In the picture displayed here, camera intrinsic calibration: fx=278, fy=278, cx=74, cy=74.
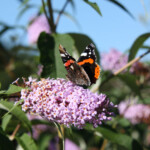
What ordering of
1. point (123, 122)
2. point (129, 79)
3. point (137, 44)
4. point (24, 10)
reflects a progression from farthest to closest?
point (24, 10) → point (123, 122) → point (129, 79) → point (137, 44)

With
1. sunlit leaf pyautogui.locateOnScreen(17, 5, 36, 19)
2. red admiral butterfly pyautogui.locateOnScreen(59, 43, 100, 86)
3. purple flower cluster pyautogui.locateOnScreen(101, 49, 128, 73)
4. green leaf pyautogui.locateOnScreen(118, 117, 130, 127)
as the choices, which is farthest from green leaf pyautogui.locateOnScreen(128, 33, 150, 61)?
sunlit leaf pyautogui.locateOnScreen(17, 5, 36, 19)

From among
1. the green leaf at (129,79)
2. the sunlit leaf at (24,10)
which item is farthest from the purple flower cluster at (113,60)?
the sunlit leaf at (24,10)

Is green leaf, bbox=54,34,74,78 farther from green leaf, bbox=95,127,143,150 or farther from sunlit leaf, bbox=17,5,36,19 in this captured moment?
sunlit leaf, bbox=17,5,36,19

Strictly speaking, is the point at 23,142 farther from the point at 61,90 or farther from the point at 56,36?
the point at 56,36

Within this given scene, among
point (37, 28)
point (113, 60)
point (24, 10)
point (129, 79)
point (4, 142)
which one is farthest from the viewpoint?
point (37, 28)

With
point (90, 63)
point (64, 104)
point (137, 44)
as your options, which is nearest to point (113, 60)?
point (137, 44)

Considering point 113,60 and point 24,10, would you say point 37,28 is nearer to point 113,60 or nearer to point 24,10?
point 24,10

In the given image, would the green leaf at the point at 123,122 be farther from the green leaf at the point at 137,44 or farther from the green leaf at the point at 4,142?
the green leaf at the point at 4,142
